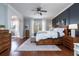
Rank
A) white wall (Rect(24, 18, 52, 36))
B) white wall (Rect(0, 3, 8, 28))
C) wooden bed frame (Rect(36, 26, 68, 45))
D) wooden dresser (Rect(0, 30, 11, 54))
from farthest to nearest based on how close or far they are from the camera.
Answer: white wall (Rect(24, 18, 52, 36))
wooden bed frame (Rect(36, 26, 68, 45))
white wall (Rect(0, 3, 8, 28))
wooden dresser (Rect(0, 30, 11, 54))

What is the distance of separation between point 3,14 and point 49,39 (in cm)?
293

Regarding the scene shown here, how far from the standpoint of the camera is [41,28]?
15.3 m

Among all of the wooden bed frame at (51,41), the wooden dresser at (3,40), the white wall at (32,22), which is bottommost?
the wooden bed frame at (51,41)

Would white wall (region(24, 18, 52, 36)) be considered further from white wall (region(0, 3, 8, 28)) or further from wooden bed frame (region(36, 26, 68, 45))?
white wall (region(0, 3, 8, 28))

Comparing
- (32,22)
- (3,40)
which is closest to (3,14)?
(3,40)

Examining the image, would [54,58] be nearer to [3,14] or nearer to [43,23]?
[3,14]

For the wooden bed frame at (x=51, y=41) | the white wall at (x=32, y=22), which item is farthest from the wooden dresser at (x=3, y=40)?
the white wall at (x=32, y=22)

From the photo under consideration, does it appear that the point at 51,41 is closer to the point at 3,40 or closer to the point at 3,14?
the point at 3,14

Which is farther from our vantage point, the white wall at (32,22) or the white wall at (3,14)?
the white wall at (32,22)

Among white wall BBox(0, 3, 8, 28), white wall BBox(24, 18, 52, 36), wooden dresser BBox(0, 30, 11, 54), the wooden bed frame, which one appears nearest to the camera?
wooden dresser BBox(0, 30, 11, 54)

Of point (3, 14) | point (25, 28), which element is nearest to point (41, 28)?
point (25, 28)

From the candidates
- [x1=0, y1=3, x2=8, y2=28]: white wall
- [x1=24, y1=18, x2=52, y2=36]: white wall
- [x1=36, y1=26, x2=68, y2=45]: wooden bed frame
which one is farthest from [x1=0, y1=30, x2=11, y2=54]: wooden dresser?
[x1=24, y1=18, x2=52, y2=36]: white wall

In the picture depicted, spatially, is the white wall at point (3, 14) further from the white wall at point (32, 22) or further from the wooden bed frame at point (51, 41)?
the white wall at point (32, 22)

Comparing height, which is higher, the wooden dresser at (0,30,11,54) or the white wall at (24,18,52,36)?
the white wall at (24,18,52,36)
